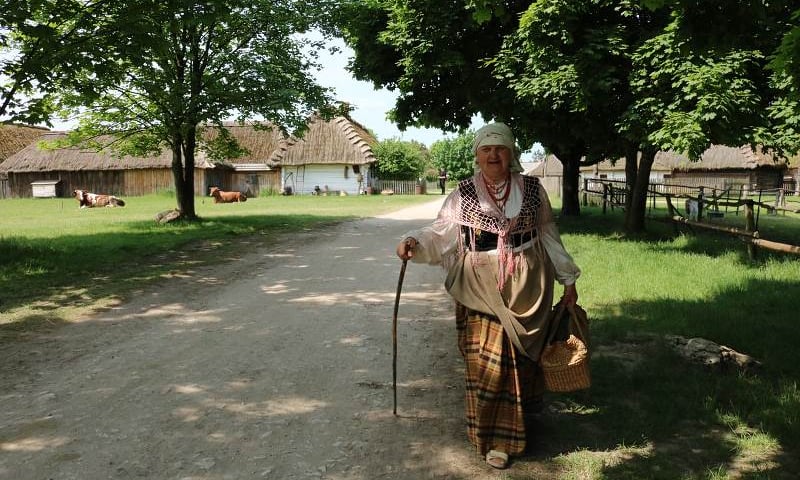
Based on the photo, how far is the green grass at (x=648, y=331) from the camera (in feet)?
10.8

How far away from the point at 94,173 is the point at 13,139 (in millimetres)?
11691

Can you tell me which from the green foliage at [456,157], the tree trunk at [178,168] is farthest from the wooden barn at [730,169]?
the tree trunk at [178,168]

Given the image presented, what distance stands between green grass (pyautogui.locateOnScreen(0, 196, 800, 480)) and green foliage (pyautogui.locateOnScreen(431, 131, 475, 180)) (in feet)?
196

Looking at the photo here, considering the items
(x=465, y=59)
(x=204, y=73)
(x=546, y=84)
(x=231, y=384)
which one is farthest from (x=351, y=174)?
(x=231, y=384)

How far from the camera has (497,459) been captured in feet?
10.5

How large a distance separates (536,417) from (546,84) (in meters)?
8.32

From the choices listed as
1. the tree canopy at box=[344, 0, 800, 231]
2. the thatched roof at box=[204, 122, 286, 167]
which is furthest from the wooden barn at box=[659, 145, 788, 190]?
the tree canopy at box=[344, 0, 800, 231]

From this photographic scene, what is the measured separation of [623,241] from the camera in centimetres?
1237

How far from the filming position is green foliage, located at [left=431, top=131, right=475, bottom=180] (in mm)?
72125

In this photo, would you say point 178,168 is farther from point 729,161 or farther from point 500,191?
point 729,161

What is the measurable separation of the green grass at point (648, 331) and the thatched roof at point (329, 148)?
32230 mm

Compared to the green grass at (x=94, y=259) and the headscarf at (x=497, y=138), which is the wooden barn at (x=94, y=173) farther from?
the headscarf at (x=497, y=138)

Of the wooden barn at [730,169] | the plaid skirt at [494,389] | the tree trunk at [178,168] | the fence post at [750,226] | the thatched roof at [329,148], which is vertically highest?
the thatched roof at [329,148]

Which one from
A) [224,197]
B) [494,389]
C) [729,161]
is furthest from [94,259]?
[729,161]
